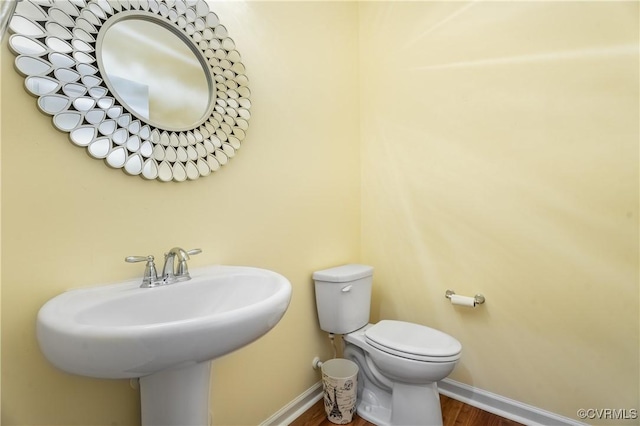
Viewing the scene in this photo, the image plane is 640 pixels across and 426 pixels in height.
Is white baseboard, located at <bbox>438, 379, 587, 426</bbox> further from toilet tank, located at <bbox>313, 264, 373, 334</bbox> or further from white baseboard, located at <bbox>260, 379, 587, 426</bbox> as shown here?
toilet tank, located at <bbox>313, 264, 373, 334</bbox>

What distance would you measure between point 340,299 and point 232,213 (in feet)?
2.22

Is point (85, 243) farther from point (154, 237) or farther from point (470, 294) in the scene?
point (470, 294)

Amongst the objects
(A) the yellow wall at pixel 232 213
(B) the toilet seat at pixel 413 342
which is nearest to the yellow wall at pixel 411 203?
(A) the yellow wall at pixel 232 213

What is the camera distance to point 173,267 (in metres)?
0.93

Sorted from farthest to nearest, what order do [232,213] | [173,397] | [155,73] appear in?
[232,213]
[155,73]
[173,397]

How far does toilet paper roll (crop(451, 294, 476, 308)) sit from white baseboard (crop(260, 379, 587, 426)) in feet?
1.45

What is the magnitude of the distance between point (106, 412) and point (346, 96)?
178cm

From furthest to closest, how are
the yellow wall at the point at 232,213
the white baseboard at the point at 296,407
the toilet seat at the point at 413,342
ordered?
the white baseboard at the point at 296,407, the toilet seat at the point at 413,342, the yellow wall at the point at 232,213

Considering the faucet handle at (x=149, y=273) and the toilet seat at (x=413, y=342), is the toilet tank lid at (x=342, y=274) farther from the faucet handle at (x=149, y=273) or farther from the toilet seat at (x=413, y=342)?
the faucet handle at (x=149, y=273)

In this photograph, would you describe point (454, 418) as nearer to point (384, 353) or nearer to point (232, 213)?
point (384, 353)

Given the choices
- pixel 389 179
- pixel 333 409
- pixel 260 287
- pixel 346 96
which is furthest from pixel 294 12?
pixel 333 409

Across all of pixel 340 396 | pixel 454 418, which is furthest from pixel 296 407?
pixel 454 418

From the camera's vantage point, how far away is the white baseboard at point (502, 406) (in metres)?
1.33

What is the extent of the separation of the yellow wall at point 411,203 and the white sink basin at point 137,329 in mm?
150
